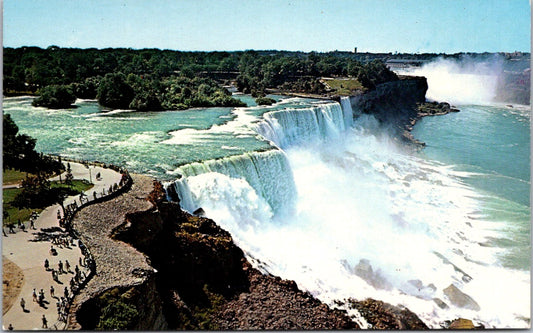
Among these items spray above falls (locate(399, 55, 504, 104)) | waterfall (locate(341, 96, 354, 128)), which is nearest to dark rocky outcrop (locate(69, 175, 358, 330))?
waterfall (locate(341, 96, 354, 128))

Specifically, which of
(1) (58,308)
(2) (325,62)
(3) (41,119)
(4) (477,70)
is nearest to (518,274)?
(1) (58,308)

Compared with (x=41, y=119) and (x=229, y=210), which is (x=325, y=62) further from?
(x=229, y=210)

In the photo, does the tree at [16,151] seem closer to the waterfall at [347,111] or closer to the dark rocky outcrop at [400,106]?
the waterfall at [347,111]

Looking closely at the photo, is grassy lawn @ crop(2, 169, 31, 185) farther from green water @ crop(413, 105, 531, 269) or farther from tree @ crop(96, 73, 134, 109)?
tree @ crop(96, 73, 134, 109)

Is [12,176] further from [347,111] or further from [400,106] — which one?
[400,106]

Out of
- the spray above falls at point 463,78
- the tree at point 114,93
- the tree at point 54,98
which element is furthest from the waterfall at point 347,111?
the spray above falls at point 463,78

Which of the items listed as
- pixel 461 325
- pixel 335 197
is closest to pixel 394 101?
pixel 335 197
